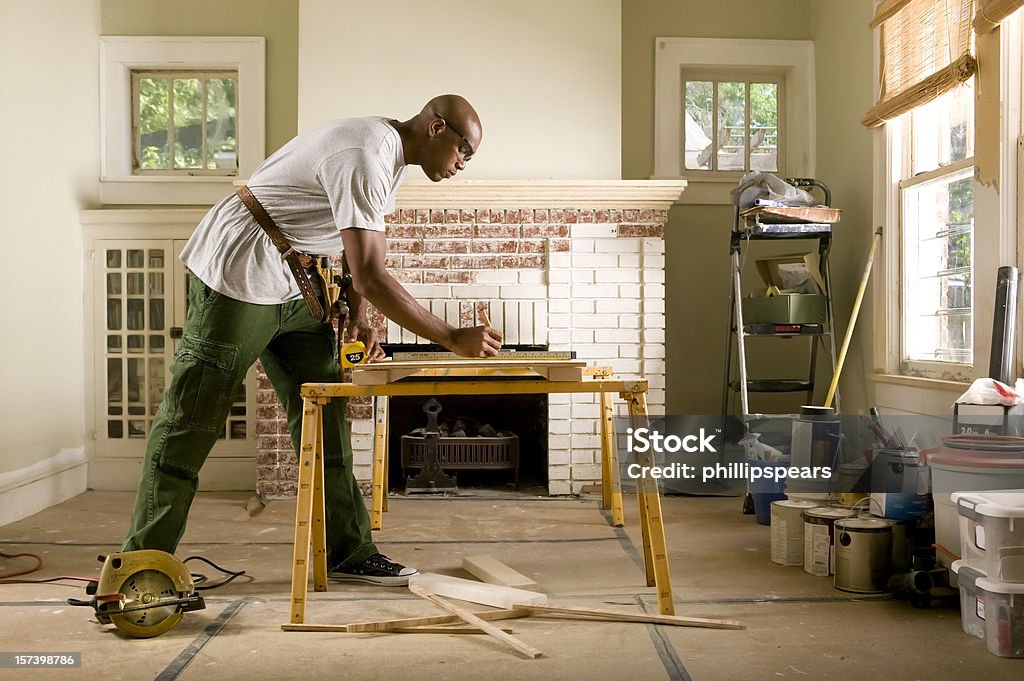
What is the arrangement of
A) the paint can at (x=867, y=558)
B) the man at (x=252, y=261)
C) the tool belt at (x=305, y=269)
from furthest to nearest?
1. the paint can at (x=867, y=558)
2. the tool belt at (x=305, y=269)
3. the man at (x=252, y=261)

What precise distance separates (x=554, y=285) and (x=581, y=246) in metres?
0.25

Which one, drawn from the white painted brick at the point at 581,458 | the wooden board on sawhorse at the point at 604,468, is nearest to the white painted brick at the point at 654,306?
the white painted brick at the point at 581,458

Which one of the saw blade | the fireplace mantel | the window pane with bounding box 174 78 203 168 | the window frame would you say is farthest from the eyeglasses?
the window pane with bounding box 174 78 203 168

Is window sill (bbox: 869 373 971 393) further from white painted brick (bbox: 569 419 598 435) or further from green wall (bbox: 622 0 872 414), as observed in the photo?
white painted brick (bbox: 569 419 598 435)

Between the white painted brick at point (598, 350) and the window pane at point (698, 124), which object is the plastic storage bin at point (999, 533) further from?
the window pane at point (698, 124)

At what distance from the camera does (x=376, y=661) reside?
2023 millimetres

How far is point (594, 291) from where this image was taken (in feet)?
15.2

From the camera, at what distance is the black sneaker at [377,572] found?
270cm

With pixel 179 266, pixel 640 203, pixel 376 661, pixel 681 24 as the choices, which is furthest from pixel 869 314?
pixel 179 266

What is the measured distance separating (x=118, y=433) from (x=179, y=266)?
0.98 m

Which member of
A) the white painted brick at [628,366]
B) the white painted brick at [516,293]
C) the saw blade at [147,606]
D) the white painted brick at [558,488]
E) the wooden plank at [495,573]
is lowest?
the white painted brick at [558,488]

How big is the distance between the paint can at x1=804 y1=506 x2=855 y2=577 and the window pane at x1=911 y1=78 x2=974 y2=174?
5.64ft

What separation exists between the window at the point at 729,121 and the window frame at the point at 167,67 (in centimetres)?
250

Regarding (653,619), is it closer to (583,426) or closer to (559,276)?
(583,426)
